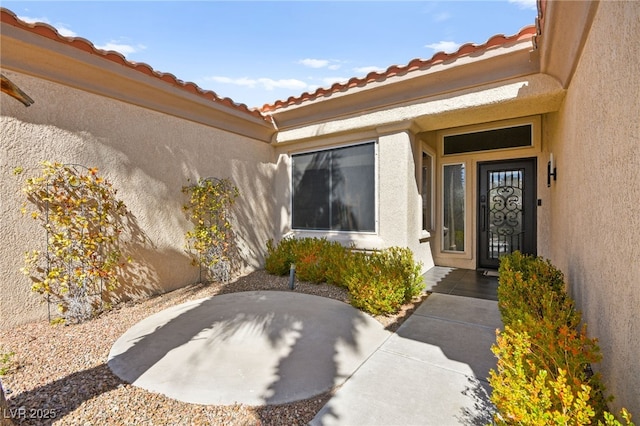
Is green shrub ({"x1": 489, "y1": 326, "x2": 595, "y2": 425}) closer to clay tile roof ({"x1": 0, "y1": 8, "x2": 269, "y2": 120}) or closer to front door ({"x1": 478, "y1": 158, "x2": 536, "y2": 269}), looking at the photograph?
front door ({"x1": 478, "y1": 158, "x2": 536, "y2": 269})

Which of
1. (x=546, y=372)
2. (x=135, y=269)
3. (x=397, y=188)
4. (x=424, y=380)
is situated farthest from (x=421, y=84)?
(x=135, y=269)

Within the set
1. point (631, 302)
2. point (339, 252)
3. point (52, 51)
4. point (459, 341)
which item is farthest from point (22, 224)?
point (631, 302)

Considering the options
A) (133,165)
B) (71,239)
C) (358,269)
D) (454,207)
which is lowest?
(358,269)

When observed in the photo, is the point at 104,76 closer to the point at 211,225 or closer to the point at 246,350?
the point at 211,225

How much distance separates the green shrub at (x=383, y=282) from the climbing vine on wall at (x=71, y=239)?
433 cm

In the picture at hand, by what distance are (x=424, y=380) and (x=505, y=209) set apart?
6268 mm

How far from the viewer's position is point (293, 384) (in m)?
3.00

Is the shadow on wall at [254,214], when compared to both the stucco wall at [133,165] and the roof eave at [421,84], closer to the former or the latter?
the stucco wall at [133,165]

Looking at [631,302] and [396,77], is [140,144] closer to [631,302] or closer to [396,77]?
[396,77]

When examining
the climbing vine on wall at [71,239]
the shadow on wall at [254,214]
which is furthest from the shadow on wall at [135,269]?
the shadow on wall at [254,214]

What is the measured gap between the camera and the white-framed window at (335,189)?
7.20 m

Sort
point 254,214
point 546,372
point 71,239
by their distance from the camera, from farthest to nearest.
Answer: point 254,214
point 71,239
point 546,372

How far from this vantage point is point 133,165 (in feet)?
18.6

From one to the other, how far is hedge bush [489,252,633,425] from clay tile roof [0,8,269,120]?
268 inches
